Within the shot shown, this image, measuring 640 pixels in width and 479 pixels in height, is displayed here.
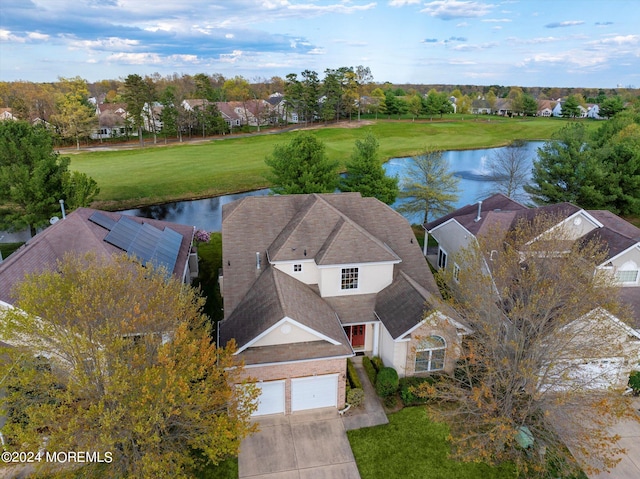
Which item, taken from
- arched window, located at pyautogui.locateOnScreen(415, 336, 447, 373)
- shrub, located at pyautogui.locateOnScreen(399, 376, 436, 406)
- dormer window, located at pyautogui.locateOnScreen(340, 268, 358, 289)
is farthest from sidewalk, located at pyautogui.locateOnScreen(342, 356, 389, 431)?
dormer window, located at pyautogui.locateOnScreen(340, 268, 358, 289)

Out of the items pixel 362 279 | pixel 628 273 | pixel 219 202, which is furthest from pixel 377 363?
pixel 219 202

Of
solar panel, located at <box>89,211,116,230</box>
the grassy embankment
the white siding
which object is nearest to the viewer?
the white siding

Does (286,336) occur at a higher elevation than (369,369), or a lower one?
higher

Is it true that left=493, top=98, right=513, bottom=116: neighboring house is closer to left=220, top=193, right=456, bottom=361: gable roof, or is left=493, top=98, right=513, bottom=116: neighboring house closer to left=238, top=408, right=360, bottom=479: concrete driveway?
left=220, top=193, right=456, bottom=361: gable roof

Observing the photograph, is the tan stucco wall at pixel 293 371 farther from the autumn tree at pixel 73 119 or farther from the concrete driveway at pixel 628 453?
the autumn tree at pixel 73 119

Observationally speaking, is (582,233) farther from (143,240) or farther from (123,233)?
(123,233)

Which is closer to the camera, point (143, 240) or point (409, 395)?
point (409, 395)

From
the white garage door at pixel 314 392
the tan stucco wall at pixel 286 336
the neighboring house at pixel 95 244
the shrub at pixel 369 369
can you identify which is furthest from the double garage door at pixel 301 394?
the neighboring house at pixel 95 244
